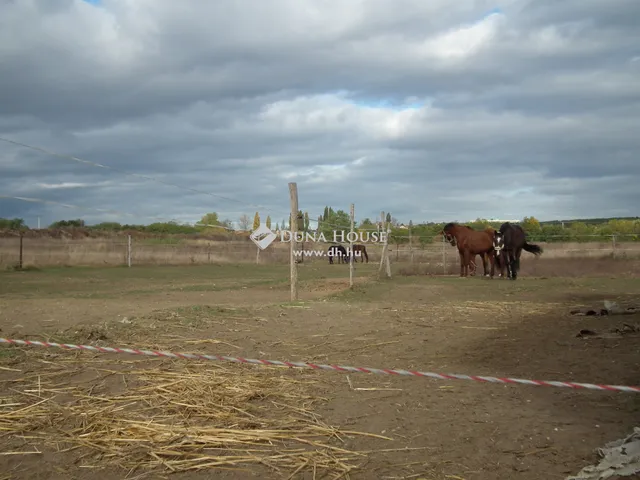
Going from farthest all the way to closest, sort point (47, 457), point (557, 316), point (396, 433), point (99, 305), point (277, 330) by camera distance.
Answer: point (99, 305), point (557, 316), point (277, 330), point (396, 433), point (47, 457)

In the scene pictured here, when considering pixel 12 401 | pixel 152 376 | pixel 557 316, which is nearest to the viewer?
pixel 12 401

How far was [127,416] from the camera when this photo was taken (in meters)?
4.72

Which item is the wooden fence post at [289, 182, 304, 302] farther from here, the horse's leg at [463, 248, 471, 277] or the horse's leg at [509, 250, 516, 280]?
the horse's leg at [463, 248, 471, 277]

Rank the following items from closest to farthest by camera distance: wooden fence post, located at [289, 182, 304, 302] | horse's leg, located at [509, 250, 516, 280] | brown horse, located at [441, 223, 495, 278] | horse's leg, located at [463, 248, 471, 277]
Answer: wooden fence post, located at [289, 182, 304, 302], horse's leg, located at [509, 250, 516, 280], brown horse, located at [441, 223, 495, 278], horse's leg, located at [463, 248, 471, 277]

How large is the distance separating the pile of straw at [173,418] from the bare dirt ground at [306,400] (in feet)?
0.05

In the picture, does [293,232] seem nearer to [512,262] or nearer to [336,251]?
[512,262]

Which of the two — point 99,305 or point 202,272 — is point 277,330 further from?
point 202,272

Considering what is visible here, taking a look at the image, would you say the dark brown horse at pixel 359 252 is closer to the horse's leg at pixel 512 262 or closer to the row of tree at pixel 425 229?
the row of tree at pixel 425 229

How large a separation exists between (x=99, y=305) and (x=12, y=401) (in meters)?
6.14

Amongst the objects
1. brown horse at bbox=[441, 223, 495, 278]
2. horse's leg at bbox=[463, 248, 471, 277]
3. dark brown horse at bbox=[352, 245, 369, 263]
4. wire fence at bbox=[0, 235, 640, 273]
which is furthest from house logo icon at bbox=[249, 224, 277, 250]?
dark brown horse at bbox=[352, 245, 369, 263]

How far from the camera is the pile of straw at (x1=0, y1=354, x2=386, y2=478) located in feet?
12.9

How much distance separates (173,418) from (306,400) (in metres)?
1.13

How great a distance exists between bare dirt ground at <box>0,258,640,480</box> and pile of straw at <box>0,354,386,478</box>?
0.02 meters

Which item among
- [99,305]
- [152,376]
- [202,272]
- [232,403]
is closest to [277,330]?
[152,376]
